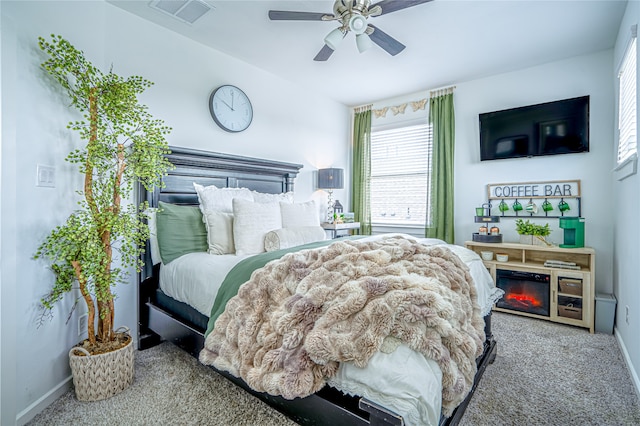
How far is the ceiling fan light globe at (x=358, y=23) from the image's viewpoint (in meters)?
2.06

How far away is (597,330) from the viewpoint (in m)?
2.68

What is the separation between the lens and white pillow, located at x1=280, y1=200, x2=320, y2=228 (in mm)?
2725

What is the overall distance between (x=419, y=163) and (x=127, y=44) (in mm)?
3473

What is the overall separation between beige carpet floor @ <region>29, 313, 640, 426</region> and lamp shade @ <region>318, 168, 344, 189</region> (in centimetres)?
250

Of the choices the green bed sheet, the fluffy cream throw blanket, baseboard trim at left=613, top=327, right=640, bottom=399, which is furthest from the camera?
baseboard trim at left=613, top=327, right=640, bottom=399

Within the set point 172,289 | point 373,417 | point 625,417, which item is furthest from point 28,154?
point 625,417

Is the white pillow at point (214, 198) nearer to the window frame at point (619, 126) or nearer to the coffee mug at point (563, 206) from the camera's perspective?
the window frame at point (619, 126)

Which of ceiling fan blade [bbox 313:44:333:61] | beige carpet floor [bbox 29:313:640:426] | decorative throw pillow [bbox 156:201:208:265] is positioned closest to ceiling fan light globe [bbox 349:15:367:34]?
ceiling fan blade [bbox 313:44:333:61]

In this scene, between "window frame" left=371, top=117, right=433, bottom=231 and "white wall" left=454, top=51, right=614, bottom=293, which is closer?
"white wall" left=454, top=51, right=614, bottom=293

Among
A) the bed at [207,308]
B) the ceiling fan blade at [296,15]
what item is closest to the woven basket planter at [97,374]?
the bed at [207,308]

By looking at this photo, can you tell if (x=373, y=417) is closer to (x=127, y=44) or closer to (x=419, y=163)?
(x=127, y=44)

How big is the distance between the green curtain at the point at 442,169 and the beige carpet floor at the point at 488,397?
A: 1.77 m

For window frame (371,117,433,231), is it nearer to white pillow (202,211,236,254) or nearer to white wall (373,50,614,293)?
white wall (373,50,614,293)

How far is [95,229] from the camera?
1696 mm
